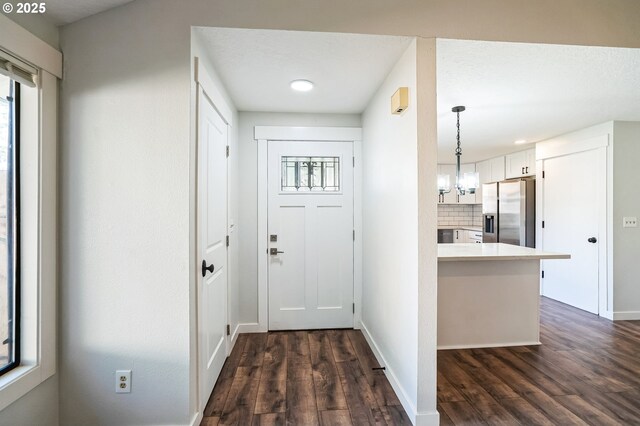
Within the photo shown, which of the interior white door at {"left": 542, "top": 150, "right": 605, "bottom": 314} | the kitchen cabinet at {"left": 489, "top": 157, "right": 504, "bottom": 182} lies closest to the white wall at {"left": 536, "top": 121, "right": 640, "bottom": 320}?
the interior white door at {"left": 542, "top": 150, "right": 605, "bottom": 314}

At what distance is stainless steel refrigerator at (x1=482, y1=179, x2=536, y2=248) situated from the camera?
438cm

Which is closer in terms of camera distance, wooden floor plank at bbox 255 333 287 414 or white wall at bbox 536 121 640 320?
wooden floor plank at bbox 255 333 287 414

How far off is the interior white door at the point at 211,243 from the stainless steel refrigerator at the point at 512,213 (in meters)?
4.15

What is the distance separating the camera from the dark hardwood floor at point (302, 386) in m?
1.79

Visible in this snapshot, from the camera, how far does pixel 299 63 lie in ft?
6.56

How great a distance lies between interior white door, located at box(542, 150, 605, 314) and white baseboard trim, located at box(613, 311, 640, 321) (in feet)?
0.57

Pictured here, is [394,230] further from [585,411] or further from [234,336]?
[234,336]

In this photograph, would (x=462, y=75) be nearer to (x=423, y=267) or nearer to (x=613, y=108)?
(x=423, y=267)

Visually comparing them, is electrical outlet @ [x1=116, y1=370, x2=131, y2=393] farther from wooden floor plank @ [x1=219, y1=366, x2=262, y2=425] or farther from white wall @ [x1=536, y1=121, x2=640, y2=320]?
white wall @ [x1=536, y1=121, x2=640, y2=320]

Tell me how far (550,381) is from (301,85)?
280 centimetres

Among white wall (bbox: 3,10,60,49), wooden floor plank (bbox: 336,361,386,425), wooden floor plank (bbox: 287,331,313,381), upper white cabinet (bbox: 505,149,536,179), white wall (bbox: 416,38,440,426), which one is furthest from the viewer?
upper white cabinet (bbox: 505,149,536,179)

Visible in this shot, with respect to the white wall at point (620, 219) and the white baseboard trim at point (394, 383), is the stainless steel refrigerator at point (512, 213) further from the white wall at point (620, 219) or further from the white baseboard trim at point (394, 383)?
the white baseboard trim at point (394, 383)

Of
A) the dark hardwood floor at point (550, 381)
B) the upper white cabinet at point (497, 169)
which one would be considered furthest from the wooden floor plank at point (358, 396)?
the upper white cabinet at point (497, 169)

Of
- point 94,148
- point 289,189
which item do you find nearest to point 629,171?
point 289,189
